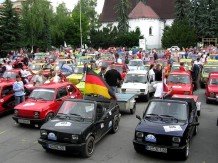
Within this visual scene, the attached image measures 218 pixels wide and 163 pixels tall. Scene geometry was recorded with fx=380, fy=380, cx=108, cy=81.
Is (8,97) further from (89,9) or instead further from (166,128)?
(89,9)

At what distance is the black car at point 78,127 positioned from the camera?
11.1 meters

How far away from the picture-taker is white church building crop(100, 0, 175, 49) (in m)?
78.0

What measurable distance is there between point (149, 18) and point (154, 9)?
343 inches

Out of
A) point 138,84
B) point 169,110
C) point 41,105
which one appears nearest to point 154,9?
point 138,84

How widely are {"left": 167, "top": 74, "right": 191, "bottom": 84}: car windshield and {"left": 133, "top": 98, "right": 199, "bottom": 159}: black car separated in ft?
26.2

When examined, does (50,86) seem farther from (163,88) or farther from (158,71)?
(158,71)

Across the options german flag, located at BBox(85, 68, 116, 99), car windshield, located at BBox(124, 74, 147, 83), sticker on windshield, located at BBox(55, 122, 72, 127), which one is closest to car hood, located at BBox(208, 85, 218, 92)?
car windshield, located at BBox(124, 74, 147, 83)

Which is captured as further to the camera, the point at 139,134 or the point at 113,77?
the point at 113,77

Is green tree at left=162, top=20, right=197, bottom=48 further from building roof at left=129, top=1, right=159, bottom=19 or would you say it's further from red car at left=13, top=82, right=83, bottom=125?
red car at left=13, top=82, right=83, bottom=125

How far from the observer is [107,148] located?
1259 cm

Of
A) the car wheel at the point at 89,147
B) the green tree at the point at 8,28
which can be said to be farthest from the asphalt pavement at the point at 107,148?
the green tree at the point at 8,28

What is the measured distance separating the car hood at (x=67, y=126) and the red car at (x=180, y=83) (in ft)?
28.6

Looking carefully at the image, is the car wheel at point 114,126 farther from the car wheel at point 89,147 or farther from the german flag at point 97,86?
the car wheel at point 89,147

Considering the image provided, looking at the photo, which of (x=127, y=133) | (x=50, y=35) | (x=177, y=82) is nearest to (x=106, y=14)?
(x=50, y=35)
